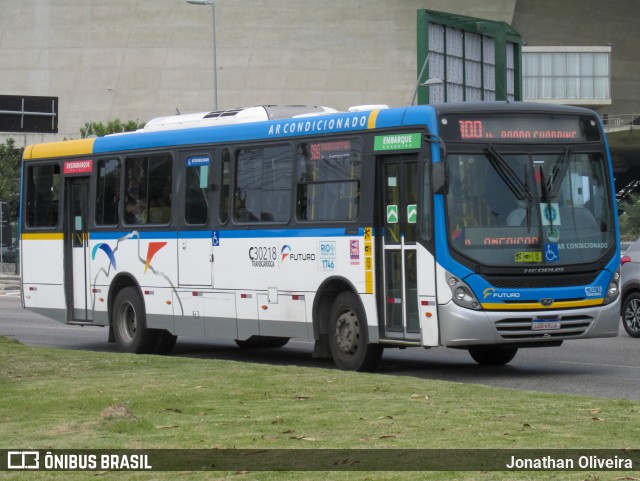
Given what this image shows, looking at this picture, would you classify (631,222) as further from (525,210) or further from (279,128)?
(525,210)

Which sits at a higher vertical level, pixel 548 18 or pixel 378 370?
pixel 548 18

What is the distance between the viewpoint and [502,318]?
15.3m

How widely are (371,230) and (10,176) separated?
2268 inches

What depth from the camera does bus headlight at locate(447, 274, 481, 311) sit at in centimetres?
1520

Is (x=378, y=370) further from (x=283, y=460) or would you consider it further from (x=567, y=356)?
(x=283, y=460)

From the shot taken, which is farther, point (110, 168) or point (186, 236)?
point (110, 168)

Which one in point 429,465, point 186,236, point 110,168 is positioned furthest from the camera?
point 110,168

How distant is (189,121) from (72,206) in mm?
2795

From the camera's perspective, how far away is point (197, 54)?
319 feet

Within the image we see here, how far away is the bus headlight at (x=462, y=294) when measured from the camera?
15195mm

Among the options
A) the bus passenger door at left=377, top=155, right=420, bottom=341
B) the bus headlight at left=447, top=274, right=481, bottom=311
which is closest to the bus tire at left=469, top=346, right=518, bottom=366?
the bus passenger door at left=377, top=155, right=420, bottom=341

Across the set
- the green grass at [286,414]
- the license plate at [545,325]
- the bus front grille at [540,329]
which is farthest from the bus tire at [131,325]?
the license plate at [545,325]

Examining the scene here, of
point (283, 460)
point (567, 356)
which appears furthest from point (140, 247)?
point (283, 460)

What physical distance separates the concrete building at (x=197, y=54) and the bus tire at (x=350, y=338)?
265 feet
